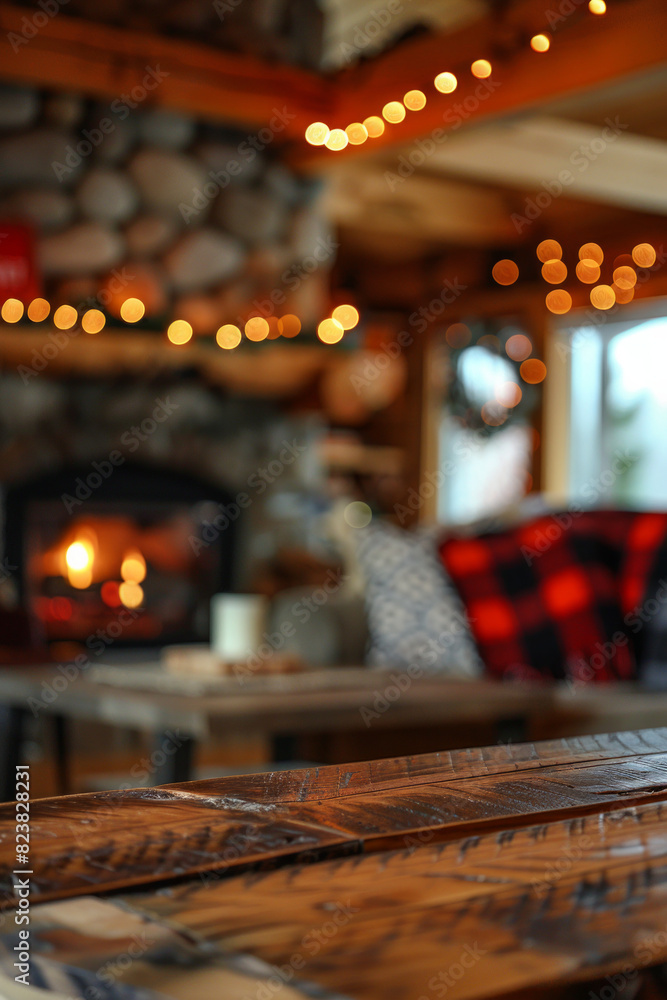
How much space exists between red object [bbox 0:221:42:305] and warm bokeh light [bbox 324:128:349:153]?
43.9 inches

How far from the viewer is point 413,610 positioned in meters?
2.81

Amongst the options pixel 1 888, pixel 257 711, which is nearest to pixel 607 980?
pixel 1 888

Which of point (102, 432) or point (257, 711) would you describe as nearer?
point (257, 711)

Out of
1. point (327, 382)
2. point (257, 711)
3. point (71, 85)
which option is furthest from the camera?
point (327, 382)

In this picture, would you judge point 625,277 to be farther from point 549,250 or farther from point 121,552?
point 121,552

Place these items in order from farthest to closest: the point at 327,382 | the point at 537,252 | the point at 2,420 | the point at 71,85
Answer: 1. the point at 537,252
2. the point at 327,382
3. the point at 2,420
4. the point at 71,85

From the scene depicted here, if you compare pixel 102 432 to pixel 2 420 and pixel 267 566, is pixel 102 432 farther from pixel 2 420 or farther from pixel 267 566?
pixel 267 566

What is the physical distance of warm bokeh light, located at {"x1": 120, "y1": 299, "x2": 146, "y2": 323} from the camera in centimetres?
404

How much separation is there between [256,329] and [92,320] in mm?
656

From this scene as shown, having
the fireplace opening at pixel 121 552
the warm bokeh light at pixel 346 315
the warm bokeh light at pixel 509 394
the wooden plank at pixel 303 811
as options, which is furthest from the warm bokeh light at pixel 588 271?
the wooden plank at pixel 303 811

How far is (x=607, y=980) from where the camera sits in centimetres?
49

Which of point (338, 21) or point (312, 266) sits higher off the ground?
point (338, 21)

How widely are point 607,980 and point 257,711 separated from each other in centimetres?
127

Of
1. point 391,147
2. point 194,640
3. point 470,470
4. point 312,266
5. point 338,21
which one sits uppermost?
point 338,21
